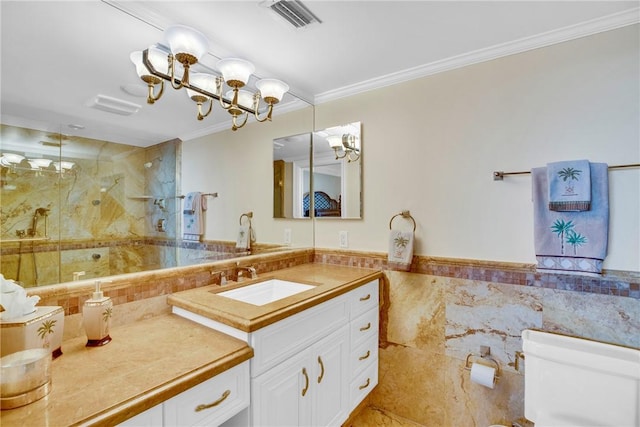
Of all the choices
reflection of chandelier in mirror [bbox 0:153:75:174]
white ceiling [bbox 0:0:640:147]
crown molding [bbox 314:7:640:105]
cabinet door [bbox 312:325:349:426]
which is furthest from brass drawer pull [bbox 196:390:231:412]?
crown molding [bbox 314:7:640:105]

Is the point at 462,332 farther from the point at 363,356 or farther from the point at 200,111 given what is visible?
the point at 200,111

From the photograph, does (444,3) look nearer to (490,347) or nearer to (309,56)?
(309,56)

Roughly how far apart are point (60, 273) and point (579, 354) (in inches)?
88.0

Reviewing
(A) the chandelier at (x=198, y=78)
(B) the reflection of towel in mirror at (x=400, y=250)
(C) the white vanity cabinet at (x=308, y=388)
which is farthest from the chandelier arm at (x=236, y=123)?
(C) the white vanity cabinet at (x=308, y=388)

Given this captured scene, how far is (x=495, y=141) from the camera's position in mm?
1688

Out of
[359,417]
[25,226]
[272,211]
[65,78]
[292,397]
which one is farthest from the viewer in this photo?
[272,211]

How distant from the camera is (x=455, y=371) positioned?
177cm

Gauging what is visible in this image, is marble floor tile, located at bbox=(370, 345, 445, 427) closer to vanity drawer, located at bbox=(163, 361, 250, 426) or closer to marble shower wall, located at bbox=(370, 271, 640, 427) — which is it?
marble shower wall, located at bbox=(370, 271, 640, 427)

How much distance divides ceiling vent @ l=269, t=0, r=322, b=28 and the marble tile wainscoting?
4.88 ft

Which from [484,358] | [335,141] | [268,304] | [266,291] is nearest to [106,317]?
[268,304]

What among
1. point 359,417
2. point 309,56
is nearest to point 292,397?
point 359,417

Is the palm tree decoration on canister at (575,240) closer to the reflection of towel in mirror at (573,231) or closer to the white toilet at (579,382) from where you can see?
the reflection of towel in mirror at (573,231)

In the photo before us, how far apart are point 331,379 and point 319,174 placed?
1.49 m

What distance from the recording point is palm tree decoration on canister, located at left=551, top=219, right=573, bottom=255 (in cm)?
144
